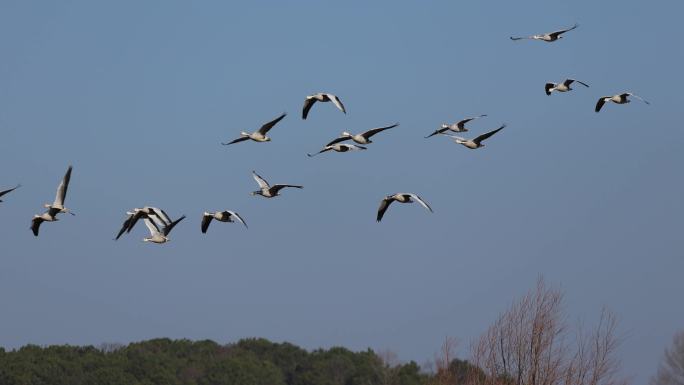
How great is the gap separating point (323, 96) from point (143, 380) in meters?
58.0

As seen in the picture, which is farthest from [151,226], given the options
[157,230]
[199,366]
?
[199,366]

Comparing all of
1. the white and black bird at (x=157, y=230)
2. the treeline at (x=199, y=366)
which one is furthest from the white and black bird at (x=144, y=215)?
the treeline at (x=199, y=366)

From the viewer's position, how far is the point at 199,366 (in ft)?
328

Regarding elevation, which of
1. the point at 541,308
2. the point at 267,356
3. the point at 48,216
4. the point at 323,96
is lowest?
the point at 267,356

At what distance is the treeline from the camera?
90.3m

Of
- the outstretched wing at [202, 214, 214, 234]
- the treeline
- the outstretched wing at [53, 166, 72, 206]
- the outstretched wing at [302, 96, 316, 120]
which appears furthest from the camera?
the treeline

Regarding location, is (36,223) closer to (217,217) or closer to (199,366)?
(217,217)

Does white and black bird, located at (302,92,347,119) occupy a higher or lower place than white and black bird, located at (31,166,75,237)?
higher

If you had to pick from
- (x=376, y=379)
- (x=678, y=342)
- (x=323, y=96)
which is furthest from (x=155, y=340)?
(x=323, y=96)

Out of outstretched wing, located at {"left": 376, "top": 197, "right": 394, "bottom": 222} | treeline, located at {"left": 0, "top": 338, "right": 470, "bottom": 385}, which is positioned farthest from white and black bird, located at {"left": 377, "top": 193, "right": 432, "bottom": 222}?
treeline, located at {"left": 0, "top": 338, "right": 470, "bottom": 385}

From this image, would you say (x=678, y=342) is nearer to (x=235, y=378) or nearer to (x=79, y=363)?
(x=235, y=378)

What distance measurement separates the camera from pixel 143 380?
91.9 m

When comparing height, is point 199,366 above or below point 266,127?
below

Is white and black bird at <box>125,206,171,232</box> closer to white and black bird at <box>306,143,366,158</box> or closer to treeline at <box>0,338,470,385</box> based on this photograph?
white and black bird at <box>306,143,366,158</box>
